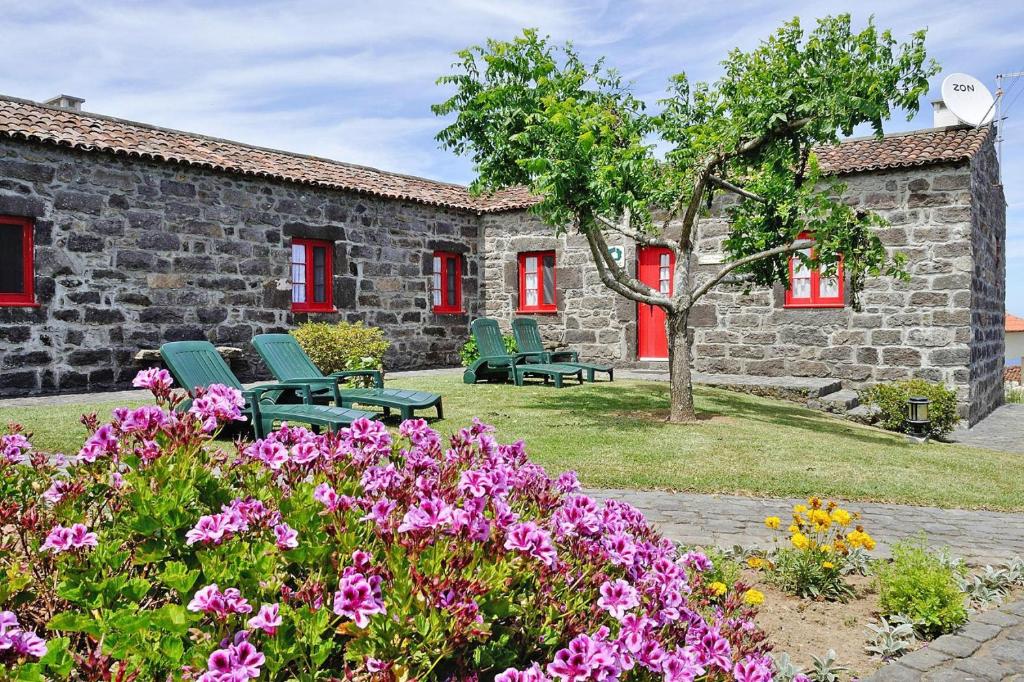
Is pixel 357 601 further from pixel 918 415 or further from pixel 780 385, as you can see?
pixel 780 385

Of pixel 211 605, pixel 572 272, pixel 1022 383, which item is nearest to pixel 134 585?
pixel 211 605

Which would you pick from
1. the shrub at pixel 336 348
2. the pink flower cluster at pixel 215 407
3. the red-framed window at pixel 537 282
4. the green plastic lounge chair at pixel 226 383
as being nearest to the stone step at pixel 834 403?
the red-framed window at pixel 537 282

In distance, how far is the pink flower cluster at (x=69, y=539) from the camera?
72.6 inches

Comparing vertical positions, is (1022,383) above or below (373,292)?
below

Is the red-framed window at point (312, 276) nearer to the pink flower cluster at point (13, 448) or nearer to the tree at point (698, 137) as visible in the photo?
the tree at point (698, 137)

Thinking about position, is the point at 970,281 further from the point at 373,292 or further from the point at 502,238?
the point at 373,292

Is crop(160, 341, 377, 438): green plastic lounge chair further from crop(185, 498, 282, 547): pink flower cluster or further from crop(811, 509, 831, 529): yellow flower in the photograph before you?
crop(185, 498, 282, 547): pink flower cluster

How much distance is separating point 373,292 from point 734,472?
9602 mm

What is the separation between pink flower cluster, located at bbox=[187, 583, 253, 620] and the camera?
1612mm

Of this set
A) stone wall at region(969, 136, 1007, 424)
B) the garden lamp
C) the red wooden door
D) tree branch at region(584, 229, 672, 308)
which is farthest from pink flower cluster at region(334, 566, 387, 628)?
the red wooden door

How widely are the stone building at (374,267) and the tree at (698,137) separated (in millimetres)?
4022

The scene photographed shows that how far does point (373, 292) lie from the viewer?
14805mm

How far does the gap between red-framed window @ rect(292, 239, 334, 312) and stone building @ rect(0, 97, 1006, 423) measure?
0.03 m

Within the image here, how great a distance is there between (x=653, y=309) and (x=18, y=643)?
14.2m
